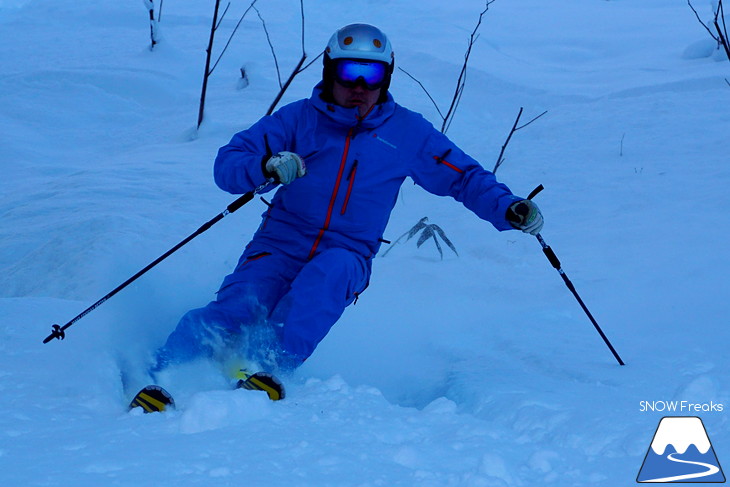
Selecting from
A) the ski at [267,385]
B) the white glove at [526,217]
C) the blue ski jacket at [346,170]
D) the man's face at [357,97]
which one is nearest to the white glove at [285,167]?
the blue ski jacket at [346,170]

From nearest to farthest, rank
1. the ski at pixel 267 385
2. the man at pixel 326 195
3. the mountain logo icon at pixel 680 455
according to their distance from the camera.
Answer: the mountain logo icon at pixel 680 455, the ski at pixel 267 385, the man at pixel 326 195

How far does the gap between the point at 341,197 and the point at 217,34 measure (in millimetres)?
7027

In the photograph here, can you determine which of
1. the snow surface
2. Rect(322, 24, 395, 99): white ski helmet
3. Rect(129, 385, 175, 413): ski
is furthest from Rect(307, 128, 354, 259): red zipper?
Rect(129, 385, 175, 413): ski

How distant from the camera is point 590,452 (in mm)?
1970

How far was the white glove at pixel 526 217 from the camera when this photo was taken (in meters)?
2.63

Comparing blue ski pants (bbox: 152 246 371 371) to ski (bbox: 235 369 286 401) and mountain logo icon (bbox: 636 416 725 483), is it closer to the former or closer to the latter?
ski (bbox: 235 369 286 401)

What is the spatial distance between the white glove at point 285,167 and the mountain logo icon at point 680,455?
4.36 ft

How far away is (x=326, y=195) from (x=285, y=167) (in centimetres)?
37

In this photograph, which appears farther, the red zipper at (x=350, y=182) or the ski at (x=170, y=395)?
the red zipper at (x=350, y=182)

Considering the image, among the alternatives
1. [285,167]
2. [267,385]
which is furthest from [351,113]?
[267,385]

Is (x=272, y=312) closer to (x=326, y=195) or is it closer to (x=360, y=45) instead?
(x=326, y=195)

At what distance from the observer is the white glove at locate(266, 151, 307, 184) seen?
2.49 m

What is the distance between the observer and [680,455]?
191cm

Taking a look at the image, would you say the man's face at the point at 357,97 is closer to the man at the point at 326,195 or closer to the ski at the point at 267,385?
the man at the point at 326,195
